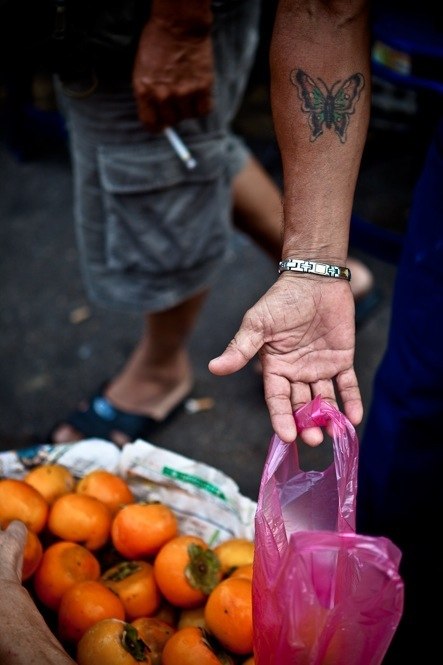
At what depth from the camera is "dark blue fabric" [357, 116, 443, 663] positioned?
1.65 metres

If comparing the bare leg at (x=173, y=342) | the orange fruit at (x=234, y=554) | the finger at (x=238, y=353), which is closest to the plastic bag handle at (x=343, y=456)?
the finger at (x=238, y=353)

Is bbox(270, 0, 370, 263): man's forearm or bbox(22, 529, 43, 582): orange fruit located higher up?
bbox(270, 0, 370, 263): man's forearm

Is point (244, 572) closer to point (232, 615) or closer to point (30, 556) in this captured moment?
point (232, 615)

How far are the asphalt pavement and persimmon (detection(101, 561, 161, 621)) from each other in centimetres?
98

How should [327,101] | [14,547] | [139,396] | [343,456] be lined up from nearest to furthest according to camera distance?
[343,456] < [14,547] < [327,101] < [139,396]

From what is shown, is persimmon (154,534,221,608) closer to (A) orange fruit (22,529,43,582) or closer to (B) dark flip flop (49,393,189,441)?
(A) orange fruit (22,529,43,582)

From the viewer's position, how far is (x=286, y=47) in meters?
1.41

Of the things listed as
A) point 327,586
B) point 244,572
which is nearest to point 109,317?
point 244,572

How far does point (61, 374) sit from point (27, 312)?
0.47 meters

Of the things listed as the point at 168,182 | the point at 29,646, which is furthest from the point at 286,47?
the point at 29,646

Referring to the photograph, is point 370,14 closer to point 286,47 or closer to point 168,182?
point 286,47

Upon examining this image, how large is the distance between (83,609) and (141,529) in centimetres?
23

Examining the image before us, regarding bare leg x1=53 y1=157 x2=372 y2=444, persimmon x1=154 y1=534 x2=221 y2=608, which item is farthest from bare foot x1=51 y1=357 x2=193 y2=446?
persimmon x1=154 y1=534 x2=221 y2=608

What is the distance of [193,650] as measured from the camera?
1288mm
